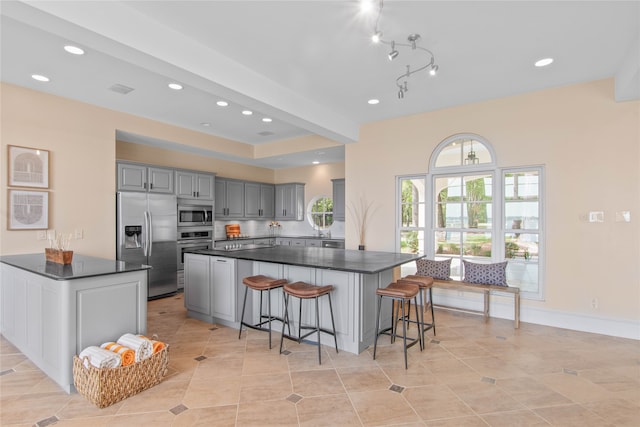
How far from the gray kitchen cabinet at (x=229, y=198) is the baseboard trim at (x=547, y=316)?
4571 millimetres

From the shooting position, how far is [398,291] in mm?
2953

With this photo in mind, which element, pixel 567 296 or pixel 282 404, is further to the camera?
pixel 567 296

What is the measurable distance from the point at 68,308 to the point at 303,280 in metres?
2.08

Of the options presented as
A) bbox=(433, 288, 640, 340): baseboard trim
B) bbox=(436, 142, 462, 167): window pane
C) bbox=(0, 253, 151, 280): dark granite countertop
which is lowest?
bbox=(433, 288, 640, 340): baseboard trim

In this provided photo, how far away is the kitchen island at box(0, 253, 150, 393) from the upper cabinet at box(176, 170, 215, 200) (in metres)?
2.83

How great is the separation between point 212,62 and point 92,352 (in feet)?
8.80

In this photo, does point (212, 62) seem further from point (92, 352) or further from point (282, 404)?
point (282, 404)

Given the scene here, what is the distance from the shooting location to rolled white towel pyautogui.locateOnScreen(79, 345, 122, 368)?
2.27 metres

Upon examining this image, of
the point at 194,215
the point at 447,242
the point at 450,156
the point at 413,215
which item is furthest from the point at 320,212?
the point at 450,156

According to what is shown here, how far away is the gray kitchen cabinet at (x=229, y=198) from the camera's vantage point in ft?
22.5

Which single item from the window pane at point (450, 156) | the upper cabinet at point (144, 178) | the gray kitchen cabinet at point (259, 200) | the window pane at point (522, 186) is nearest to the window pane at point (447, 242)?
the window pane at point (522, 186)

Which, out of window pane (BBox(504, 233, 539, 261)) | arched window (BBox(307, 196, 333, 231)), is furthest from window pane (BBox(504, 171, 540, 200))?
arched window (BBox(307, 196, 333, 231))

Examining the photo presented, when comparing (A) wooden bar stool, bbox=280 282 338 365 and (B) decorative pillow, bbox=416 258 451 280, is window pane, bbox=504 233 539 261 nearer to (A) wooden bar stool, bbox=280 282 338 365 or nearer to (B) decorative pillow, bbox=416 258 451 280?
(B) decorative pillow, bbox=416 258 451 280

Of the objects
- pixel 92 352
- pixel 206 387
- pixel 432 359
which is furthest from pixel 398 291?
pixel 92 352
